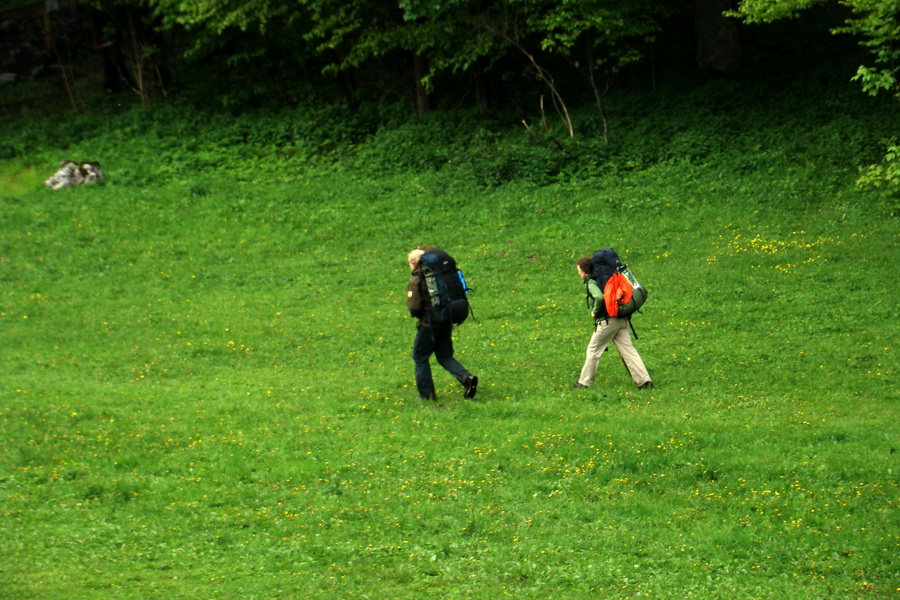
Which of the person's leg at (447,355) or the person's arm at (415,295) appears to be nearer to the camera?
the person's arm at (415,295)

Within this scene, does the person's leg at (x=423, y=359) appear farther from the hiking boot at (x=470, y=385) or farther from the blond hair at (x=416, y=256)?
the blond hair at (x=416, y=256)

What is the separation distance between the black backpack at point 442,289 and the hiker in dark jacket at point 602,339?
62.7 inches

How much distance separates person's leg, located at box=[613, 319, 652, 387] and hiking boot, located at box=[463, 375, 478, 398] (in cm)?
181

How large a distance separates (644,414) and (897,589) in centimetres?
405

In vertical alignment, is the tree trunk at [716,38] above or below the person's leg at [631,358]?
above

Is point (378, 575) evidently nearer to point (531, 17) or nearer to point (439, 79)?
point (531, 17)

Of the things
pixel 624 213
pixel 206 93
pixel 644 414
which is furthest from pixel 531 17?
pixel 644 414

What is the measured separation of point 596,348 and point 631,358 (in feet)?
1.44

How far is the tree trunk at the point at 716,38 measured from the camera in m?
24.3

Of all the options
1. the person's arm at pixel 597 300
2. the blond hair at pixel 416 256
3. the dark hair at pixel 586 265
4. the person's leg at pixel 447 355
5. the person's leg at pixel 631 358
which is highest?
the blond hair at pixel 416 256

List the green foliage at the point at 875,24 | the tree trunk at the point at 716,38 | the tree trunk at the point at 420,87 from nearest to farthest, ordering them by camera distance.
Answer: the green foliage at the point at 875,24, the tree trunk at the point at 716,38, the tree trunk at the point at 420,87

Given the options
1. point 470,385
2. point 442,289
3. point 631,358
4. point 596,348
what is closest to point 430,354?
point 470,385

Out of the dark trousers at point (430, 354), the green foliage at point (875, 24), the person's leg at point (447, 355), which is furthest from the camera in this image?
the green foliage at point (875, 24)

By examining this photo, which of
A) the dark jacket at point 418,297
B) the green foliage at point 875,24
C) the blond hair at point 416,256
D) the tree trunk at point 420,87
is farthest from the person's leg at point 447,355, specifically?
the tree trunk at point 420,87
